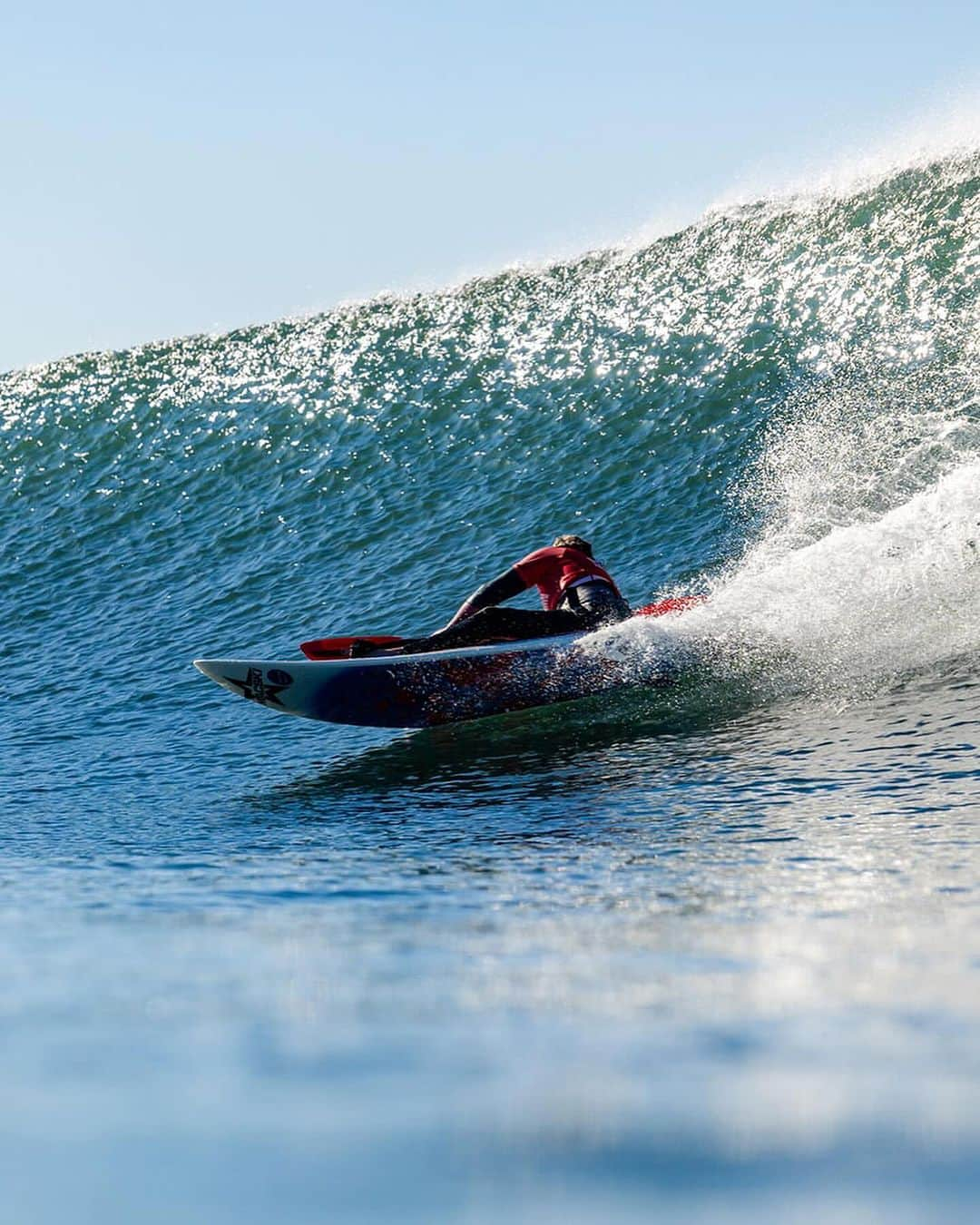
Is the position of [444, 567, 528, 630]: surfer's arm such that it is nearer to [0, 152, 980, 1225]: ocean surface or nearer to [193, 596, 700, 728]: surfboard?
[193, 596, 700, 728]: surfboard

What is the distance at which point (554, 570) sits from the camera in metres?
9.34

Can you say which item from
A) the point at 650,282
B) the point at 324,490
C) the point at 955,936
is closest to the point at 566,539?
the point at 955,936

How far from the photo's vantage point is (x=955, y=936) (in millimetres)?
1987

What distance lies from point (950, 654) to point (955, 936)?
22.5 ft

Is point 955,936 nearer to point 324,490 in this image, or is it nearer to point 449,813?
point 449,813

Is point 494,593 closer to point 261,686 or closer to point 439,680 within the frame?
point 439,680

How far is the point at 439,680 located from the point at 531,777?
1916mm

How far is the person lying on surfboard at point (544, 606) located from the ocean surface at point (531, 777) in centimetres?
50

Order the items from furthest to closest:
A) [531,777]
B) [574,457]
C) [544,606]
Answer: [574,457], [544,606], [531,777]

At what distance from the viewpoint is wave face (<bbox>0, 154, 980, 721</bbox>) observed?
33.3ft

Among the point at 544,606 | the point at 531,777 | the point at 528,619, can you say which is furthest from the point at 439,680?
the point at 531,777

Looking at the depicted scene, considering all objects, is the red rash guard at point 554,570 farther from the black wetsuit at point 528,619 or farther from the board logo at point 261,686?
the board logo at point 261,686

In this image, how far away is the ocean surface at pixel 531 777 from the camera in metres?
1.04

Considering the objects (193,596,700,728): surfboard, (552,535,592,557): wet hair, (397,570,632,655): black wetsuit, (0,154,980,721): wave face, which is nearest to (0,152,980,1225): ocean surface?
(0,154,980,721): wave face
